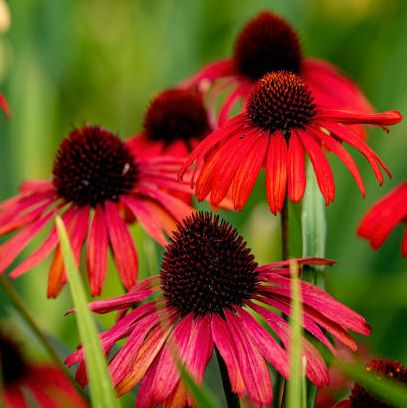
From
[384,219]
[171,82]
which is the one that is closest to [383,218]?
[384,219]

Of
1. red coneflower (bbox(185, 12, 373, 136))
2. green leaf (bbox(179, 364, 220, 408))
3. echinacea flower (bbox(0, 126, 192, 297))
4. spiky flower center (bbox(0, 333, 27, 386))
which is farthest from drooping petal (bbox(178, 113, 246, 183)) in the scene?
spiky flower center (bbox(0, 333, 27, 386))

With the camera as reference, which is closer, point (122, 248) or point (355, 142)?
point (355, 142)

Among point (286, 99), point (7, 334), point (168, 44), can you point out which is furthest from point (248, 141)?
point (168, 44)

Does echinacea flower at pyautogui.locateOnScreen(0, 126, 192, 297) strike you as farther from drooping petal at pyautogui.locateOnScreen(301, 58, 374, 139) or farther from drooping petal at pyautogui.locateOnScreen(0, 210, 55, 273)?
drooping petal at pyautogui.locateOnScreen(301, 58, 374, 139)

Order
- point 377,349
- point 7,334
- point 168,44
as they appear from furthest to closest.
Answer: point 168,44 → point 377,349 → point 7,334

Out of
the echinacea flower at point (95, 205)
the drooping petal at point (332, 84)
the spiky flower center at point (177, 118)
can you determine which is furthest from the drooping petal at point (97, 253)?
the drooping petal at point (332, 84)

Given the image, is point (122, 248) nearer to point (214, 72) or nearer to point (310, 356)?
point (310, 356)

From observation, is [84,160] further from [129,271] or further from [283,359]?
[283,359]
